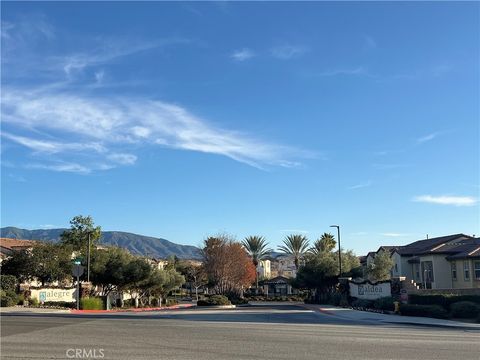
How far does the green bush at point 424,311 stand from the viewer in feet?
103

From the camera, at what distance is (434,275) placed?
159 feet

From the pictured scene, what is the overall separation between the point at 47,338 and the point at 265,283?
103m

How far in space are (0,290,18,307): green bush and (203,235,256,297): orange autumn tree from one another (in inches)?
1319

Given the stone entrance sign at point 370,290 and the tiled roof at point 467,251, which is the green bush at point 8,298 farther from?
the tiled roof at point 467,251

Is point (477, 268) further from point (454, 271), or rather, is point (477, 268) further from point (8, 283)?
point (8, 283)

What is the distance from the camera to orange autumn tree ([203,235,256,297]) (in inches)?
2815

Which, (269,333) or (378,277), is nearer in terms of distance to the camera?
(269,333)

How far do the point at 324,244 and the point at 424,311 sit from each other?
190 feet

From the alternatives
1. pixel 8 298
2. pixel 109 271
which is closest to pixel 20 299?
pixel 8 298

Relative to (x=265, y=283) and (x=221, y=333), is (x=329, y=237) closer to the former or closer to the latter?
(x=265, y=283)

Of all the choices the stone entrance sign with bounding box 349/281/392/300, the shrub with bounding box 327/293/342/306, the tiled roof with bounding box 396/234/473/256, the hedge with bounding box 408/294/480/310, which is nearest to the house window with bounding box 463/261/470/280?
the tiled roof with bounding box 396/234/473/256

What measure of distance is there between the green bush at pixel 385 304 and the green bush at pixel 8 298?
26.0m

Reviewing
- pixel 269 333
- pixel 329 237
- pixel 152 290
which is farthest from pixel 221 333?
pixel 329 237

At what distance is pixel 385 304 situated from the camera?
123 feet
